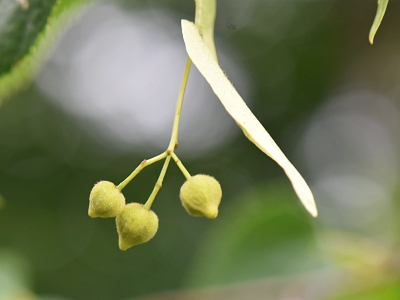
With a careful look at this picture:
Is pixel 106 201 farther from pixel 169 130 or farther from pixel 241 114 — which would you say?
pixel 169 130

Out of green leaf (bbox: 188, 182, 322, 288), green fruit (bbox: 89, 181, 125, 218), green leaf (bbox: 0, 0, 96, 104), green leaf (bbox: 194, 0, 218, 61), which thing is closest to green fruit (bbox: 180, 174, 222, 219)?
green fruit (bbox: 89, 181, 125, 218)

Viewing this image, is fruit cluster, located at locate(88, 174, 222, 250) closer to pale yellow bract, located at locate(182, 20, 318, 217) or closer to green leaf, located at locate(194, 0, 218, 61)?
pale yellow bract, located at locate(182, 20, 318, 217)

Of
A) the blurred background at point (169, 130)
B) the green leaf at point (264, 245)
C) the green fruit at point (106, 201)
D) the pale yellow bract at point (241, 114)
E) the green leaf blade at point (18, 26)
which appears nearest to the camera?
the pale yellow bract at point (241, 114)

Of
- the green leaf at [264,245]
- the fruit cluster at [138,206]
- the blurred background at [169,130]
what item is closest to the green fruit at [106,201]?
the fruit cluster at [138,206]

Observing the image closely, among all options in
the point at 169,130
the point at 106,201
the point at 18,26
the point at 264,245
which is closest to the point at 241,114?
the point at 106,201

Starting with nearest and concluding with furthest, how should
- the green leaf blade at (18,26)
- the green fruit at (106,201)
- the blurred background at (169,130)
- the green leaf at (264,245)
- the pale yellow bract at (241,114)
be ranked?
1. the pale yellow bract at (241,114)
2. the green fruit at (106,201)
3. the green leaf blade at (18,26)
4. the green leaf at (264,245)
5. the blurred background at (169,130)

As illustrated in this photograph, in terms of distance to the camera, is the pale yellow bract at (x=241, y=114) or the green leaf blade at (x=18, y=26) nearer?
the pale yellow bract at (x=241, y=114)

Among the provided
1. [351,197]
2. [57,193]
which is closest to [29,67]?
[351,197]

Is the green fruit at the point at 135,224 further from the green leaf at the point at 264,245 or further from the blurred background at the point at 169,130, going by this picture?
the blurred background at the point at 169,130
